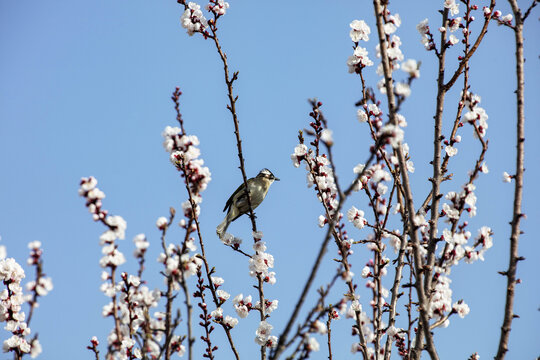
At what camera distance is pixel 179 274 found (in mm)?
3773

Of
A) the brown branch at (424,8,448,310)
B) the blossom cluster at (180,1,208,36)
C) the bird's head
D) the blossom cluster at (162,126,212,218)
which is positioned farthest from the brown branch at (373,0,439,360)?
the bird's head

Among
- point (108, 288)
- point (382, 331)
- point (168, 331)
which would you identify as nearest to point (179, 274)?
point (168, 331)

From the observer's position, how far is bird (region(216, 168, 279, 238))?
8.25m

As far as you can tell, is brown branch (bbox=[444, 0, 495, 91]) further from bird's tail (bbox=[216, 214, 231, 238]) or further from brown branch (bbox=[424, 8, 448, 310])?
bird's tail (bbox=[216, 214, 231, 238])

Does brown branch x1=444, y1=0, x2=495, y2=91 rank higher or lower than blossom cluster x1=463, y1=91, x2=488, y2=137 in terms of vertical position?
higher

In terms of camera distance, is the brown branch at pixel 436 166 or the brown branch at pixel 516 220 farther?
the brown branch at pixel 436 166

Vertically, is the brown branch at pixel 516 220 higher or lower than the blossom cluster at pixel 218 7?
lower

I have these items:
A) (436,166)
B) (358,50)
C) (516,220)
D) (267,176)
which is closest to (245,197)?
(267,176)

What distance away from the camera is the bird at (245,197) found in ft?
27.1

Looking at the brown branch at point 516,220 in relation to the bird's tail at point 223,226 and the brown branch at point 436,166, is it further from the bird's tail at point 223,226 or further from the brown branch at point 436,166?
the bird's tail at point 223,226

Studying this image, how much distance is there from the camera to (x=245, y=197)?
8586 mm

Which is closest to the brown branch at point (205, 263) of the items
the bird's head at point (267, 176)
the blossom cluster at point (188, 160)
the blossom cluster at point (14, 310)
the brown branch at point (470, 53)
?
the blossom cluster at point (188, 160)

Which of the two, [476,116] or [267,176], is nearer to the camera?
[476,116]

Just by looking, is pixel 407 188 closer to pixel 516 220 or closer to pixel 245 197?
pixel 516 220
